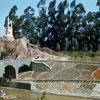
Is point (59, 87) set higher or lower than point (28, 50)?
lower

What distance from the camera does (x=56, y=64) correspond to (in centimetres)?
5575

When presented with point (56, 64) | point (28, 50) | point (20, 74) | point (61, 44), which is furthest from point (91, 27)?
point (20, 74)

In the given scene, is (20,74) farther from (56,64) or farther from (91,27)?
(91,27)

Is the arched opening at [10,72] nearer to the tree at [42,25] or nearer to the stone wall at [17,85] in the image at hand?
the stone wall at [17,85]

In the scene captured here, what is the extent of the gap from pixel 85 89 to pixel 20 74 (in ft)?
73.2

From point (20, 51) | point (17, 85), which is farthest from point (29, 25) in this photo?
point (17, 85)

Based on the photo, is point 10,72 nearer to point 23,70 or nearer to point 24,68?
point 23,70

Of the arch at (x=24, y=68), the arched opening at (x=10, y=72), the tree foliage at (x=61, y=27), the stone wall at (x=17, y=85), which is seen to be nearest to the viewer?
the stone wall at (x=17, y=85)

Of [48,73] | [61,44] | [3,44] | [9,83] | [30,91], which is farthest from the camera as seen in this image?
[61,44]

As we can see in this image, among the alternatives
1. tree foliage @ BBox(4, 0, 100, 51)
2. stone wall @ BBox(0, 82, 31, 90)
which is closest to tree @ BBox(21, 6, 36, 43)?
tree foliage @ BBox(4, 0, 100, 51)

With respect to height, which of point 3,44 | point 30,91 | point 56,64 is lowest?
point 30,91

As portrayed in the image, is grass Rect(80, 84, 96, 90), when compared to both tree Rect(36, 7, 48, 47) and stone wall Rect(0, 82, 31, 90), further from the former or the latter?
tree Rect(36, 7, 48, 47)

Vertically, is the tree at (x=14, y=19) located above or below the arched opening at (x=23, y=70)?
above

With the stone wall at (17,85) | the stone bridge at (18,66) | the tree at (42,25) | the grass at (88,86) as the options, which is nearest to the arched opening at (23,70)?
the stone bridge at (18,66)
